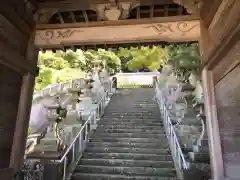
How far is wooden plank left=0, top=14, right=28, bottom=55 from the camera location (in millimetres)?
3383

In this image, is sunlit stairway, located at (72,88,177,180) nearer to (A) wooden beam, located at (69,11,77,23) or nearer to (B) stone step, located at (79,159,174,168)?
(B) stone step, located at (79,159,174,168)

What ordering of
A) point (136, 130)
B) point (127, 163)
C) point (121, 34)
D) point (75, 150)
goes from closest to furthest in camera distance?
1. point (121, 34)
2. point (127, 163)
3. point (75, 150)
4. point (136, 130)

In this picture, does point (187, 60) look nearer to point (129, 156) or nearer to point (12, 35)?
point (129, 156)

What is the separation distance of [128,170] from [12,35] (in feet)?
18.5

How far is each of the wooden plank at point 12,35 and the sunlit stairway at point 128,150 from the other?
4799 mm

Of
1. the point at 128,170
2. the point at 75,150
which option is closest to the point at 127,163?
the point at 128,170

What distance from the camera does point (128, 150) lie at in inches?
369

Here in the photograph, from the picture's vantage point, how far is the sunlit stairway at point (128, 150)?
Answer: 306 inches

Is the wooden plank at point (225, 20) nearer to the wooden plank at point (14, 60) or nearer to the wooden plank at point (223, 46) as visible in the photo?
the wooden plank at point (223, 46)

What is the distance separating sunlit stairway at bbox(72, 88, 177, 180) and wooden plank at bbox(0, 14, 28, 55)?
4799mm

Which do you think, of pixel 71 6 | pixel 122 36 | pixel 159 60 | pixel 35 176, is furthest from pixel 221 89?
pixel 159 60

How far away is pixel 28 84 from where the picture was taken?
4.09m

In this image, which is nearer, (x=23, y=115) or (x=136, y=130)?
(x=23, y=115)

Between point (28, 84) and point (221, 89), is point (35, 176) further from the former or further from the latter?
point (221, 89)
